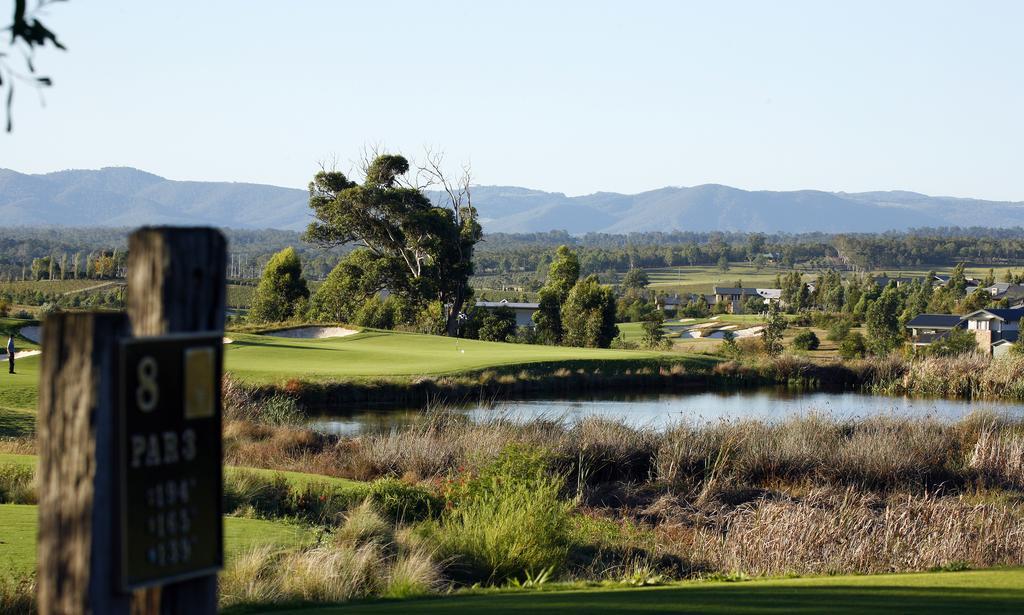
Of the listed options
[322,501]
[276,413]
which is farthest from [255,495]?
[276,413]

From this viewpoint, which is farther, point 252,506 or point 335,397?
point 335,397

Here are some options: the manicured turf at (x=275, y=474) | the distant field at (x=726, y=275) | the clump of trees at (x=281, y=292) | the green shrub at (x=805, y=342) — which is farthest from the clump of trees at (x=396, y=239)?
the distant field at (x=726, y=275)

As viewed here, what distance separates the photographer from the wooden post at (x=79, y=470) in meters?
3.02

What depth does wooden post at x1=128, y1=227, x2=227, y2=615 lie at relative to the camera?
3.20 metres

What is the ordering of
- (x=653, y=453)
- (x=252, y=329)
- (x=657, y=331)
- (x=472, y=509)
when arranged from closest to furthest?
(x=472, y=509) → (x=653, y=453) → (x=252, y=329) → (x=657, y=331)

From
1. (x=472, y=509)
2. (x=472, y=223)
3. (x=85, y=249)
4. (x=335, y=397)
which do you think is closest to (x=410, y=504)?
(x=472, y=509)

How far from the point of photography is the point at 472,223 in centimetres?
5750

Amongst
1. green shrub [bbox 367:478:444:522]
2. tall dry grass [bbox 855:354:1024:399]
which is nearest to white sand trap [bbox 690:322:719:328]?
tall dry grass [bbox 855:354:1024:399]

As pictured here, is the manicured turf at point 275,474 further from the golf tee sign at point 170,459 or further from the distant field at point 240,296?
the distant field at point 240,296

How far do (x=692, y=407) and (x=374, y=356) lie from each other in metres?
11.6

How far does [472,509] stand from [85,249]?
142 metres

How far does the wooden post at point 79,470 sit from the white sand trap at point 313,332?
141 feet

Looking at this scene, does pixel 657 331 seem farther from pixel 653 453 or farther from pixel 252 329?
pixel 653 453

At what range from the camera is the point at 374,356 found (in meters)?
38.2
